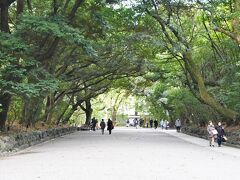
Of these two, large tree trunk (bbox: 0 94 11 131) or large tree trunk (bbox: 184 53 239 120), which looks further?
large tree trunk (bbox: 184 53 239 120)

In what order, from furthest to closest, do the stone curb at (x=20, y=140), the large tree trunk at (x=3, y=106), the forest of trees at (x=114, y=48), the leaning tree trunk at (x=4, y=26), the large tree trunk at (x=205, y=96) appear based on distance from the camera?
1. the large tree trunk at (x=205, y=96)
2. the large tree trunk at (x=3, y=106)
3. the leaning tree trunk at (x=4, y=26)
4. the forest of trees at (x=114, y=48)
5. the stone curb at (x=20, y=140)

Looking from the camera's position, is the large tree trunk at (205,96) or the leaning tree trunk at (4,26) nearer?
the leaning tree trunk at (4,26)

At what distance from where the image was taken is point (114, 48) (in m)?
29.0

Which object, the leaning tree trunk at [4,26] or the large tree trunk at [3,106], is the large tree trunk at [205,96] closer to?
the leaning tree trunk at [4,26]

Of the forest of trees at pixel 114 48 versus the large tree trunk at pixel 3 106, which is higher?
the forest of trees at pixel 114 48

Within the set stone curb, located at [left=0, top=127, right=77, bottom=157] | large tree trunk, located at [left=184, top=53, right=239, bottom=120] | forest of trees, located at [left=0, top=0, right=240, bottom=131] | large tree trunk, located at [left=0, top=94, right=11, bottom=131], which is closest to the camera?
stone curb, located at [left=0, top=127, right=77, bottom=157]

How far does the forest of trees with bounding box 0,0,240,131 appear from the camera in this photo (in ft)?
61.6

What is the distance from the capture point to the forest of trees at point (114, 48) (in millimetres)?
18781

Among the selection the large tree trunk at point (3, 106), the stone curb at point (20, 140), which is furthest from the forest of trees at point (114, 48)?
the stone curb at point (20, 140)

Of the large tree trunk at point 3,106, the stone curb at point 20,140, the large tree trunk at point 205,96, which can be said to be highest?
the large tree trunk at point 205,96

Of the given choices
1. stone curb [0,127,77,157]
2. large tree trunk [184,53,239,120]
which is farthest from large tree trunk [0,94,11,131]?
large tree trunk [184,53,239,120]

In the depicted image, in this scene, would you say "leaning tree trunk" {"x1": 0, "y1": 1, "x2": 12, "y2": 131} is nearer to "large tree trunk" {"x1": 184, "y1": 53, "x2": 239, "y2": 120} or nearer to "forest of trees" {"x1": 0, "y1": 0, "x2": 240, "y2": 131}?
"forest of trees" {"x1": 0, "y1": 0, "x2": 240, "y2": 131}

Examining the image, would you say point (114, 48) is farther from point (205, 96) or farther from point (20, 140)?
point (20, 140)

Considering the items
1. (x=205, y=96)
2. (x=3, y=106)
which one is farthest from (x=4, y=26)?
(x=205, y=96)
